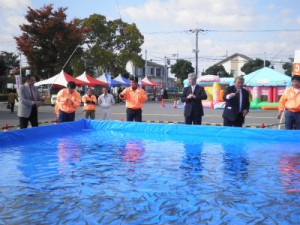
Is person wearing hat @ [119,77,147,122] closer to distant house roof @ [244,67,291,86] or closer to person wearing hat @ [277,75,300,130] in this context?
person wearing hat @ [277,75,300,130]

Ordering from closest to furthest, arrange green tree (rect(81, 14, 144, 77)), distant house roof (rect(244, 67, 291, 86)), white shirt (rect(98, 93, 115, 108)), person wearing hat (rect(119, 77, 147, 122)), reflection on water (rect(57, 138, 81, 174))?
reflection on water (rect(57, 138, 81, 174))
person wearing hat (rect(119, 77, 147, 122))
white shirt (rect(98, 93, 115, 108))
distant house roof (rect(244, 67, 291, 86))
green tree (rect(81, 14, 144, 77))

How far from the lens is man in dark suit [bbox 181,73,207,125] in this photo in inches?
309

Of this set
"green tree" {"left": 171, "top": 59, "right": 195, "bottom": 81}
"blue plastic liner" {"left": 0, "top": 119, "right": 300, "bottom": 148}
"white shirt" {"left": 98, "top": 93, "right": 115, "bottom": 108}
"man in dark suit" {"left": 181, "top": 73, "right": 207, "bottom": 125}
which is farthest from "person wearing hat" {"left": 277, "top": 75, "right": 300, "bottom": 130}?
"green tree" {"left": 171, "top": 59, "right": 195, "bottom": 81}

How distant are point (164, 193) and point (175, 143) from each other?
3652 mm

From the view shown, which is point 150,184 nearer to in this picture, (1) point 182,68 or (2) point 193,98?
(2) point 193,98

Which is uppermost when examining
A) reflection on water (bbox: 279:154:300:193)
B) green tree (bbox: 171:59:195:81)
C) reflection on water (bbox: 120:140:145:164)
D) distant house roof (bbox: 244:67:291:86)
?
green tree (bbox: 171:59:195:81)

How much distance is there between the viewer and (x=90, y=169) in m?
5.00

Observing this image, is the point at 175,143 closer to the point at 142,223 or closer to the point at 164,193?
the point at 164,193

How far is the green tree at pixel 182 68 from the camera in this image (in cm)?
5953

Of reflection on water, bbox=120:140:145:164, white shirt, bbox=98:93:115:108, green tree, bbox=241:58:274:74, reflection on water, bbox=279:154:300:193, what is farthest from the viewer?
green tree, bbox=241:58:274:74

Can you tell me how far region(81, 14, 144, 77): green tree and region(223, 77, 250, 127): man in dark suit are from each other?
3284cm

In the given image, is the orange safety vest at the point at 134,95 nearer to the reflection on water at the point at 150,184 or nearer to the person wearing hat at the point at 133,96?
the person wearing hat at the point at 133,96

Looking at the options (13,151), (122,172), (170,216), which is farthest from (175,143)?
A: (170,216)

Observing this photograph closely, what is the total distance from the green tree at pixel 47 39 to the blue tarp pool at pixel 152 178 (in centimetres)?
2621
